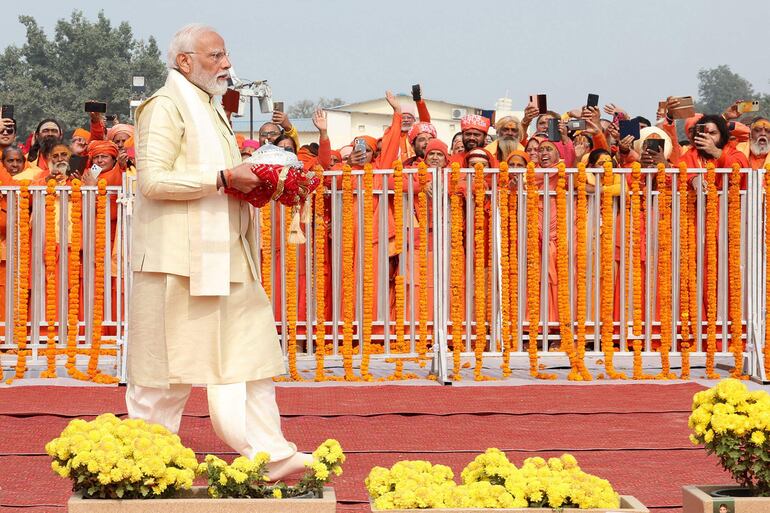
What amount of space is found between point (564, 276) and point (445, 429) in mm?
2775

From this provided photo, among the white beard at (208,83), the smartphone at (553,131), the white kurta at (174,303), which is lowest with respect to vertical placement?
the white kurta at (174,303)

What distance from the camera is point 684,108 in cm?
1333

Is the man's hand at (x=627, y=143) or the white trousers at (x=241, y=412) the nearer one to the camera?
the white trousers at (x=241, y=412)

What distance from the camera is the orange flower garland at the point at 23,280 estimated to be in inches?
412

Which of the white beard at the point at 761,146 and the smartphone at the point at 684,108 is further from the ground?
the smartphone at the point at 684,108

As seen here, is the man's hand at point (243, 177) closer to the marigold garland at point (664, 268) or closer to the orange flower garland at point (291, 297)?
the orange flower garland at point (291, 297)

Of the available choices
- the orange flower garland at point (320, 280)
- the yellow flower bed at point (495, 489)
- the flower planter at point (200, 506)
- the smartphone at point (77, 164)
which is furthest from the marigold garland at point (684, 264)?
the flower planter at point (200, 506)

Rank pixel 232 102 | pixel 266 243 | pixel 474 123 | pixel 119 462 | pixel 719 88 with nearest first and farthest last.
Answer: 1. pixel 119 462
2. pixel 232 102
3. pixel 266 243
4. pixel 474 123
5. pixel 719 88

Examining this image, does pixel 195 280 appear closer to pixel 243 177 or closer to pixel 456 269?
pixel 243 177

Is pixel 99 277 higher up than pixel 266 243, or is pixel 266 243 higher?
pixel 266 243

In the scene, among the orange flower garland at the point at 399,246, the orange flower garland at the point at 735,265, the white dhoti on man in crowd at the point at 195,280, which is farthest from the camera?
the orange flower garland at the point at 735,265

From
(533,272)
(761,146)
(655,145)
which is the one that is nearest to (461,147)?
(655,145)

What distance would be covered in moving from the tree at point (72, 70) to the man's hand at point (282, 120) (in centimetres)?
5276

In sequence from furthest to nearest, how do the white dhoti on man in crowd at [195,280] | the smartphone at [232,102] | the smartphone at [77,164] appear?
the smartphone at [77,164] → the smartphone at [232,102] → the white dhoti on man in crowd at [195,280]
